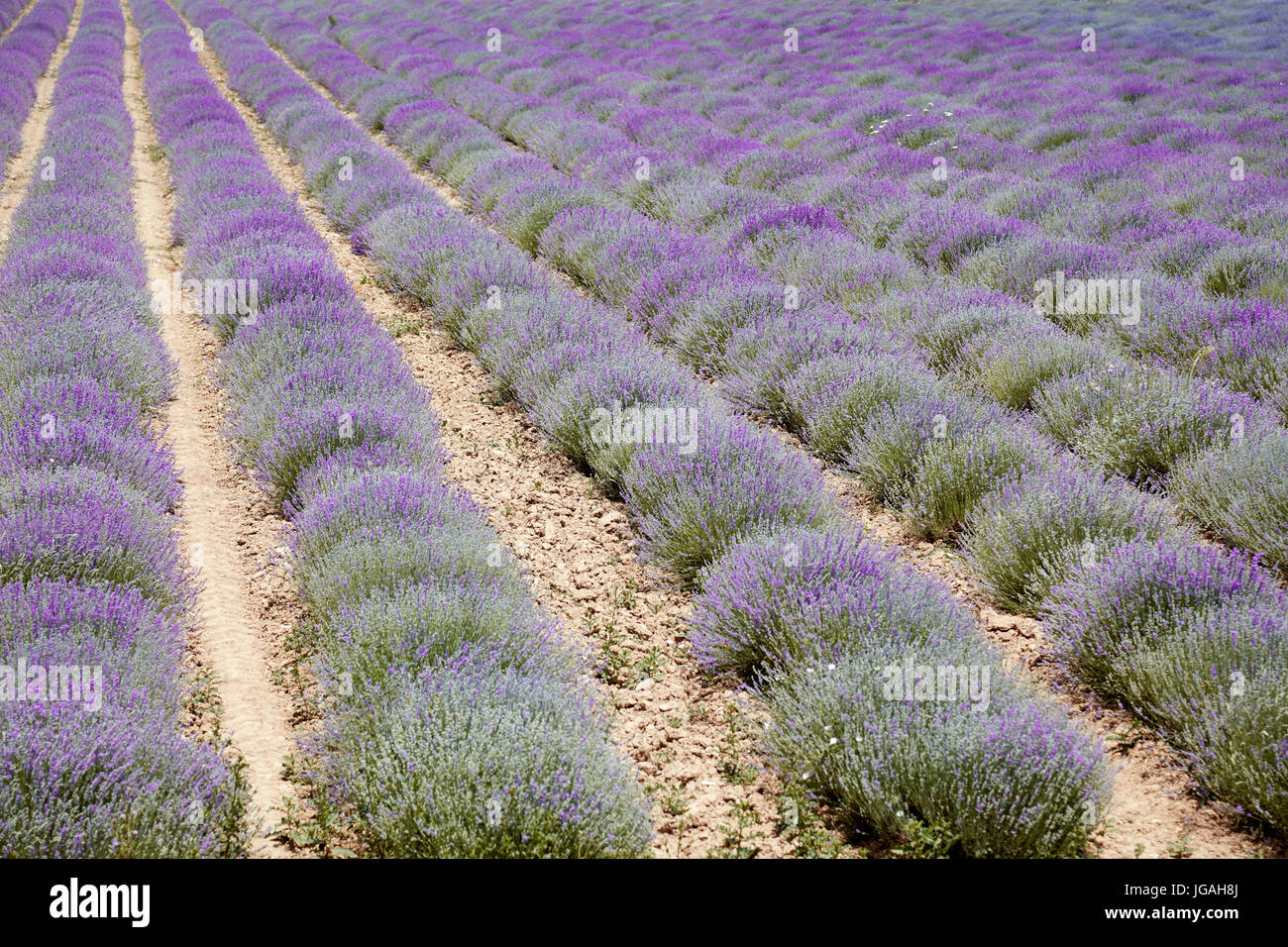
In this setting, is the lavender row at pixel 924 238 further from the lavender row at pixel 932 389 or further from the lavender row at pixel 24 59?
the lavender row at pixel 24 59

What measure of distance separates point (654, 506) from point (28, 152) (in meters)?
11.1

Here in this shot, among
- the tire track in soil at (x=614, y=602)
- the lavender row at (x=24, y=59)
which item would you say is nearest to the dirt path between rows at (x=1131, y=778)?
the tire track in soil at (x=614, y=602)

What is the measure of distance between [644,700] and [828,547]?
2.79ft

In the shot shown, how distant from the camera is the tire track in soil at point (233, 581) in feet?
9.19

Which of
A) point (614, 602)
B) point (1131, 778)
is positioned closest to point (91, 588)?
point (614, 602)

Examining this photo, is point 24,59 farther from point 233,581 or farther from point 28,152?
point 233,581

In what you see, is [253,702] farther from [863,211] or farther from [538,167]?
[538,167]

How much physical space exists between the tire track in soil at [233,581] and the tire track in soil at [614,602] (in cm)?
97

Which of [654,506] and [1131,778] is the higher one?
[654,506]

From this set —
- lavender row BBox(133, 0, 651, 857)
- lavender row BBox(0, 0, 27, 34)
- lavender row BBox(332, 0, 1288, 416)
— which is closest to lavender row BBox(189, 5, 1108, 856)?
lavender row BBox(133, 0, 651, 857)

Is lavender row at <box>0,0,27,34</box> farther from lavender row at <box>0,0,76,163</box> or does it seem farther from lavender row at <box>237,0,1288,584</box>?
lavender row at <box>237,0,1288,584</box>

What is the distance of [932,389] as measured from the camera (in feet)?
14.9
